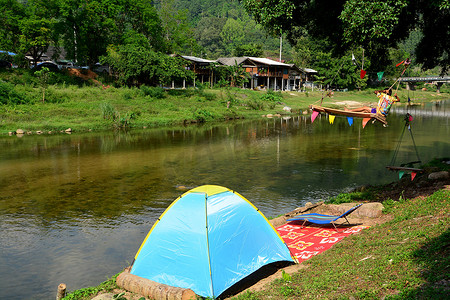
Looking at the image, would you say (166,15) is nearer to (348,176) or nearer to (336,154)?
(336,154)

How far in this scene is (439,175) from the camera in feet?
45.3

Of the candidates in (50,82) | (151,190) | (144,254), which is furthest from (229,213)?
(50,82)

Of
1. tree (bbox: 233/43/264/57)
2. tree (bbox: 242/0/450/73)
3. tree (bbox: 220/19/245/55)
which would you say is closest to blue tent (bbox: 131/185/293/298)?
tree (bbox: 242/0/450/73)

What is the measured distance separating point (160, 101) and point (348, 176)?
99.4ft

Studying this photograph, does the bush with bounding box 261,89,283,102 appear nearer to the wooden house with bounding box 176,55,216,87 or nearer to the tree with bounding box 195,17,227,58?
the wooden house with bounding box 176,55,216,87

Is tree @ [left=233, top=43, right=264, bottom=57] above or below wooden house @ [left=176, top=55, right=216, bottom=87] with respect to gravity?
above

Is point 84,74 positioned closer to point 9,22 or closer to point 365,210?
point 9,22

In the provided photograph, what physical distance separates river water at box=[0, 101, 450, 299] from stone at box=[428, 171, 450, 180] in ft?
12.2

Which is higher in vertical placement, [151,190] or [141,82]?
[141,82]

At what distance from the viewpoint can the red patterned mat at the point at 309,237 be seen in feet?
32.2

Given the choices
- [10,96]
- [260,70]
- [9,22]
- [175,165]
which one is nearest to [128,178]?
[175,165]

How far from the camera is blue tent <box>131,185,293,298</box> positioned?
8180mm

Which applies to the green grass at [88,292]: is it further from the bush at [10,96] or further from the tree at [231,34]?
the tree at [231,34]

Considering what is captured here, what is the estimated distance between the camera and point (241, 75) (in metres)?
65.4
